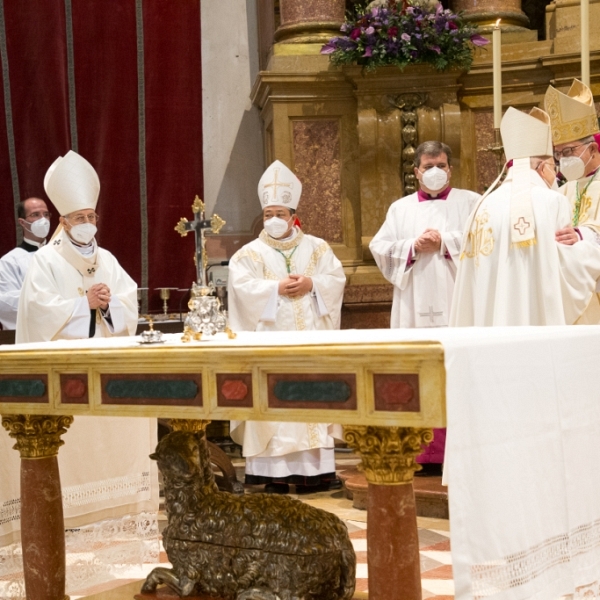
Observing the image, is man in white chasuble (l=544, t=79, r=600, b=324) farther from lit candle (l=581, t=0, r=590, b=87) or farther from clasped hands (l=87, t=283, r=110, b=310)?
clasped hands (l=87, t=283, r=110, b=310)

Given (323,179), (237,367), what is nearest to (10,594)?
(237,367)

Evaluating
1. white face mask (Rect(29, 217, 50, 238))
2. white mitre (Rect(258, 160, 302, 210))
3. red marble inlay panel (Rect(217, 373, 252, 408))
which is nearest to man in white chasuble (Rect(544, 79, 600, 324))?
white mitre (Rect(258, 160, 302, 210))

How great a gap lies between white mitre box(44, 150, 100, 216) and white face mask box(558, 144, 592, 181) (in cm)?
233

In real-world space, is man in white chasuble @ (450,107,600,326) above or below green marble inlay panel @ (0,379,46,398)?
above

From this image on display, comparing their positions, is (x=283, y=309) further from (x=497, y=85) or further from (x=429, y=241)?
(x=497, y=85)

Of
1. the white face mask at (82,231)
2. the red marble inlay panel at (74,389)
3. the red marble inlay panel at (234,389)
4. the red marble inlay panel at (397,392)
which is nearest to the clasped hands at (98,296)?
the white face mask at (82,231)

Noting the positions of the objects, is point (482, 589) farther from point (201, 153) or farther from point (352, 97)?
point (201, 153)

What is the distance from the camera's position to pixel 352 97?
737 cm

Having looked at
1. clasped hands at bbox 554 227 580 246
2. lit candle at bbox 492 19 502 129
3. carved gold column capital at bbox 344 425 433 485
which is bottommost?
carved gold column capital at bbox 344 425 433 485

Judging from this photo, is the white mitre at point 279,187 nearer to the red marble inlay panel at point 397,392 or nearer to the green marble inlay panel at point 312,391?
the green marble inlay panel at point 312,391

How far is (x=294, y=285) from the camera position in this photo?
6.23 m

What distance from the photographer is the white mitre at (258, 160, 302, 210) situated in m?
6.23

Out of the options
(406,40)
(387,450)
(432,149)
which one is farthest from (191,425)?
(406,40)

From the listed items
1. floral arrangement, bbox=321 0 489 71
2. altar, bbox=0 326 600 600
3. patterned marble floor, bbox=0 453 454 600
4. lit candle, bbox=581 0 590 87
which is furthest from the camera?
floral arrangement, bbox=321 0 489 71
